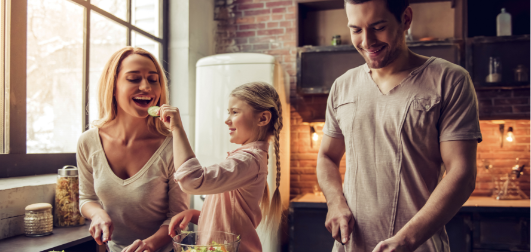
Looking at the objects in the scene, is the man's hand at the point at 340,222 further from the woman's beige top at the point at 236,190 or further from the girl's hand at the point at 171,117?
the girl's hand at the point at 171,117

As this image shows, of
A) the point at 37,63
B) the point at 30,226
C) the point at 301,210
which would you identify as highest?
the point at 37,63

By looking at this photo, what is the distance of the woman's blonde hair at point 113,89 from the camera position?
1.32 m

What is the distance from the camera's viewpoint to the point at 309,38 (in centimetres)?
364

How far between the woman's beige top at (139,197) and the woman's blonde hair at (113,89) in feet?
0.35

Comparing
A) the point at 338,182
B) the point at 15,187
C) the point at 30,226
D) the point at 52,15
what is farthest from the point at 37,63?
the point at 338,182

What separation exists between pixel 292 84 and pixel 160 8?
141 cm

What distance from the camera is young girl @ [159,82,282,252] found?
106 cm

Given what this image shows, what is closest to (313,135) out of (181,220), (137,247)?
(181,220)

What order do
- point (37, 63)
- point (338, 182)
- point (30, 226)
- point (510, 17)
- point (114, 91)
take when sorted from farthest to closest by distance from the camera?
1. point (510, 17)
2. point (37, 63)
3. point (30, 226)
4. point (114, 91)
5. point (338, 182)

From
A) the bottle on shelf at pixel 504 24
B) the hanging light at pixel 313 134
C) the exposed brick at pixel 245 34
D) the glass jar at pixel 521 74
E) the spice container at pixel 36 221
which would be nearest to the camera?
the spice container at pixel 36 221

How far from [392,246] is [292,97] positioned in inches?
113

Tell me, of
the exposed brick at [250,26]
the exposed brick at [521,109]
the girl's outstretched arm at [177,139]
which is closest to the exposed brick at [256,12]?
the exposed brick at [250,26]

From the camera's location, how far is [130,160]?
1307mm

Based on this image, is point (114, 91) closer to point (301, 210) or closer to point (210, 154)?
point (210, 154)
